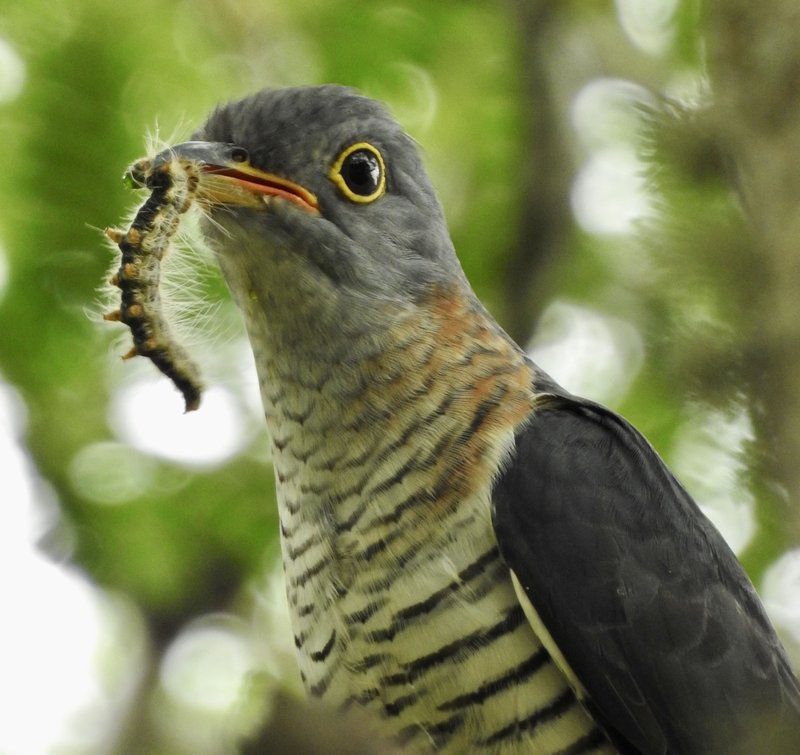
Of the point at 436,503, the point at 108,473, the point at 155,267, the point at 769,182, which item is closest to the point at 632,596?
the point at 436,503

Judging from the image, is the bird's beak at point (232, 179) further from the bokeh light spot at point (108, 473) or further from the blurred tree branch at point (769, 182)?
the blurred tree branch at point (769, 182)

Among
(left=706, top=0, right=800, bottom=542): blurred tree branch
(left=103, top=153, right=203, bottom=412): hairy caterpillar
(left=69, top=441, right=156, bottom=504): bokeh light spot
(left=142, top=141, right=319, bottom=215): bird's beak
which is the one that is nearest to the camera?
(left=706, top=0, right=800, bottom=542): blurred tree branch

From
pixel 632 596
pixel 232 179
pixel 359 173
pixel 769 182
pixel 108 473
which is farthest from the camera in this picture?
pixel 108 473

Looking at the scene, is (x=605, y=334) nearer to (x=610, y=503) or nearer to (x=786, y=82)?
(x=610, y=503)

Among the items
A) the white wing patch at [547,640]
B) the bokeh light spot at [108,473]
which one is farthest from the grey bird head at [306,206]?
the bokeh light spot at [108,473]

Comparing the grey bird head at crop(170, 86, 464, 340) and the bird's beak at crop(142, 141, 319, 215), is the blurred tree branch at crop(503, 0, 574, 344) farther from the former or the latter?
the bird's beak at crop(142, 141, 319, 215)

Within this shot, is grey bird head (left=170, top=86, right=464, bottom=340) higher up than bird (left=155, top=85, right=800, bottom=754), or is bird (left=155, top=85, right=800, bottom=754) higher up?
grey bird head (left=170, top=86, right=464, bottom=340)

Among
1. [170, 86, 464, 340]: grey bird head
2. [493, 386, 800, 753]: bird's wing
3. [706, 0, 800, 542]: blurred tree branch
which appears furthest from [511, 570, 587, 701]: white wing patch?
[706, 0, 800, 542]: blurred tree branch

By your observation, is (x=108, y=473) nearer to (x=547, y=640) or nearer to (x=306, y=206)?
(x=306, y=206)
